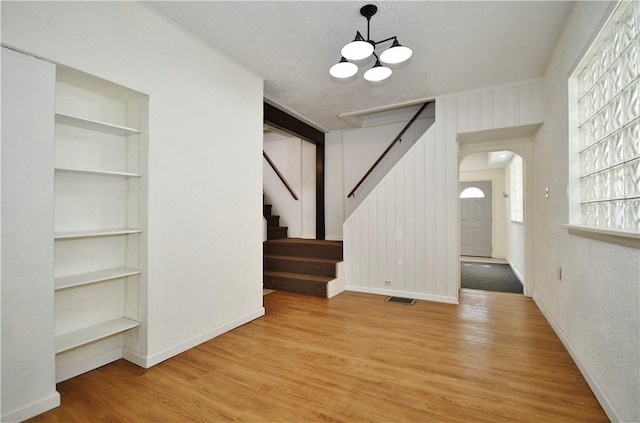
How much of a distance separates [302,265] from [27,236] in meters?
3.30

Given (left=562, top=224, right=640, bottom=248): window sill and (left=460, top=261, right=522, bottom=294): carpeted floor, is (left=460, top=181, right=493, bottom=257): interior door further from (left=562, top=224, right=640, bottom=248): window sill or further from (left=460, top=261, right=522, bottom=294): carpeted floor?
(left=562, top=224, right=640, bottom=248): window sill

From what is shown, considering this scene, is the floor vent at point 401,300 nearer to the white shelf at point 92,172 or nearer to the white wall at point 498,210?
the white shelf at point 92,172

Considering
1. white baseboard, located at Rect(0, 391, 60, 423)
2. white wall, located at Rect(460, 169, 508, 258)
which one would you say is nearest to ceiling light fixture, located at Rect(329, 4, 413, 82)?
white baseboard, located at Rect(0, 391, 60, 423)

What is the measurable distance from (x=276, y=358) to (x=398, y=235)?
2461 mm

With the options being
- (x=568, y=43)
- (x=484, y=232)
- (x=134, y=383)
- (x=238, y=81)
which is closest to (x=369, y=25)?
(x=238, y=81)

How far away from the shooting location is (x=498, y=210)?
809cm

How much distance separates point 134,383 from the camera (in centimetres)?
205

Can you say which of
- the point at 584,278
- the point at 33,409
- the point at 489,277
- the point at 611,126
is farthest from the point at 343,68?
the point at 489,277

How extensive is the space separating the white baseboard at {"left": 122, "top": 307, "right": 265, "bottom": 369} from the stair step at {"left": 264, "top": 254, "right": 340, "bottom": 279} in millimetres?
1583

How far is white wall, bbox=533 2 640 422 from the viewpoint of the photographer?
1497 mm

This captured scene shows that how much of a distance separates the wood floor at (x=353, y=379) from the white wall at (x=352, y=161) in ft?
9.03

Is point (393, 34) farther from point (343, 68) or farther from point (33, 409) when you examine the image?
point (33, 409)

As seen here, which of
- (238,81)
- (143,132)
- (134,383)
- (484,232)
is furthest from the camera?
(484,232)

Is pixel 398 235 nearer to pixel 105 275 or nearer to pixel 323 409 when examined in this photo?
pixel 323 409
